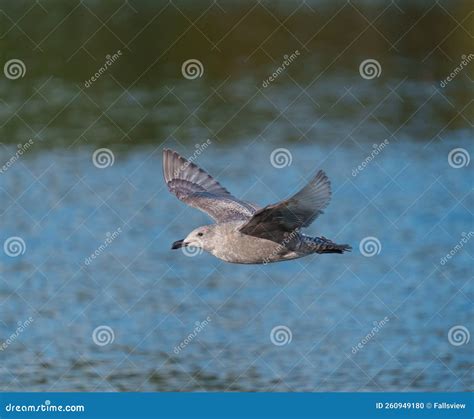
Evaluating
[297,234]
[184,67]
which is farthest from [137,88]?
[297,234]

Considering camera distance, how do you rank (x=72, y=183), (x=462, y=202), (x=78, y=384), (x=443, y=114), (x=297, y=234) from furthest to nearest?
(x=443, y=114), (x=72, y=183), (x=462, y=202), (x=78, y=384), (x=297, y=234)

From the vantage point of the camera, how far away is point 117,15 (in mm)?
19234

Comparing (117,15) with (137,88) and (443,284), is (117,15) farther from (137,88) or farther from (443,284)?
(443,284)

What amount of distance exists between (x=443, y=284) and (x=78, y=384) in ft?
13.7

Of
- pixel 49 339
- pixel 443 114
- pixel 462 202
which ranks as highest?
pixel 443 114
